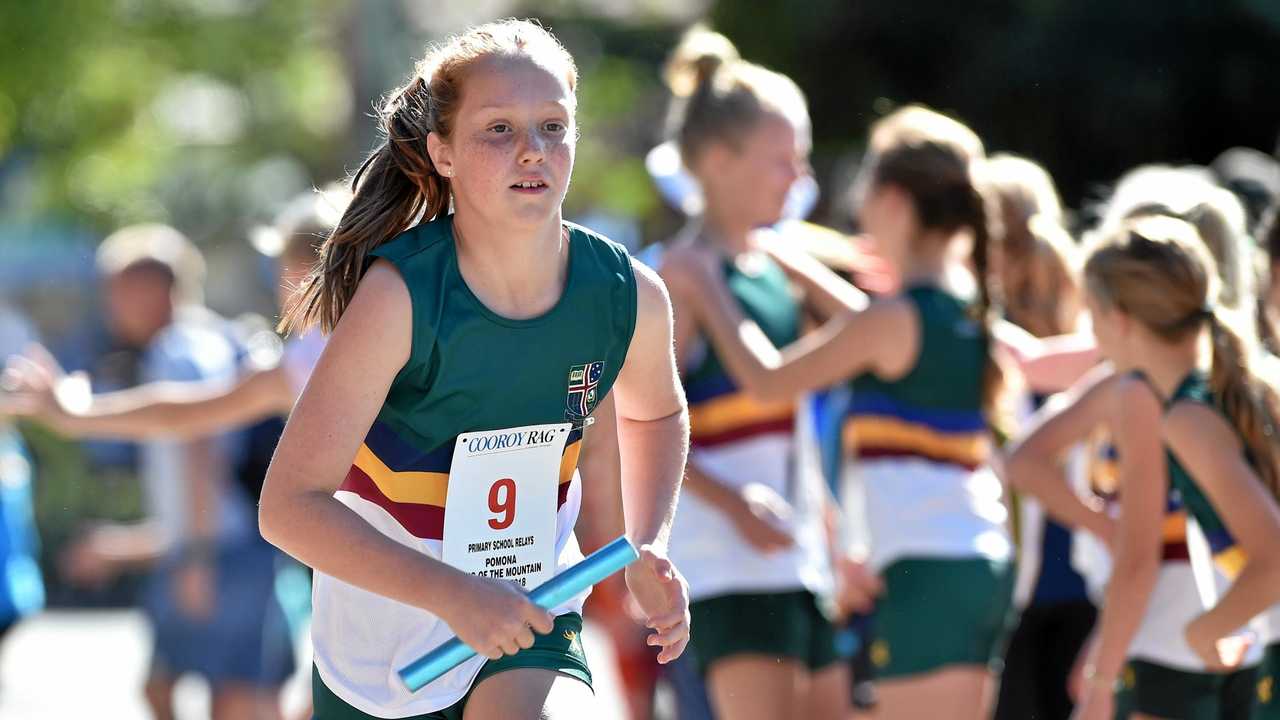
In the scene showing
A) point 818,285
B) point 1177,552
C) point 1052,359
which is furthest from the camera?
point 818,285

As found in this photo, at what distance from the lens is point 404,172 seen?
3.27m

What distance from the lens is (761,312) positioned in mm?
5207

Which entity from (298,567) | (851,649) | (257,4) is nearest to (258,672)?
(298,567)

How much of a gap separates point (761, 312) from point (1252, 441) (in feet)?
5.24

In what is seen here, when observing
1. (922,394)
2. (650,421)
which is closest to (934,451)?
(922,394)

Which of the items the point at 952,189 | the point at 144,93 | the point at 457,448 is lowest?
the point at 457,448

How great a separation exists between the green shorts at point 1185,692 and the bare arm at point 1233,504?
25 cm

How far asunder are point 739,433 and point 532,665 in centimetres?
213

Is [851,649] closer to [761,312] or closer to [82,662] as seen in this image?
[761,312]

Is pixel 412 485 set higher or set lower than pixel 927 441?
higher

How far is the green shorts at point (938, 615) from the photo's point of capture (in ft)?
15.7

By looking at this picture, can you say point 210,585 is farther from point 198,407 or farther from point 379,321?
point 379,321

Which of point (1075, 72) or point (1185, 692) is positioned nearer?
point (1185, 692)

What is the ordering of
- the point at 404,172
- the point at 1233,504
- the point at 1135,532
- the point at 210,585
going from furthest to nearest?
the point at 210,585 < the point at 1135,532 < the point at 1233,504 < the point at 404,172
